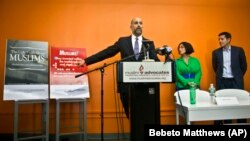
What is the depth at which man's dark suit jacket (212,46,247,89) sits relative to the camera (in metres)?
3.85

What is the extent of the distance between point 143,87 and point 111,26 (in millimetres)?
2067

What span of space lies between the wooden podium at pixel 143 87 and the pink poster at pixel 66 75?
1.51 metres

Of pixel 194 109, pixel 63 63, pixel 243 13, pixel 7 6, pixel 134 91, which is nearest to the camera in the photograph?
pixel 134 91

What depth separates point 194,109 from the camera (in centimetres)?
263

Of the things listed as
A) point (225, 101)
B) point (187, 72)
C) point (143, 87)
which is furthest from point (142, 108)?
point (187, 72)

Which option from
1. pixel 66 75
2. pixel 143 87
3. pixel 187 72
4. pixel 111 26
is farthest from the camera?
pixel 111 26

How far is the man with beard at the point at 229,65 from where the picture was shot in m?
3.85

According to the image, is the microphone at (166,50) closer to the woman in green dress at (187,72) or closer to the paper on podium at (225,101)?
the paper on podium at (225,101)

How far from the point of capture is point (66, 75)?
369 centimetres

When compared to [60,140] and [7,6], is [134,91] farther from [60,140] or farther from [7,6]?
[7,6]

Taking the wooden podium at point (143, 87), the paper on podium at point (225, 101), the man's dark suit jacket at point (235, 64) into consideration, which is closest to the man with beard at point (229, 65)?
the man's dark suit jacket at point (235, 64)

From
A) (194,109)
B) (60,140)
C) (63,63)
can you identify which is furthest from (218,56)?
(60,140)

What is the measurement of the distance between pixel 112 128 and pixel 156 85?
6.51 feet

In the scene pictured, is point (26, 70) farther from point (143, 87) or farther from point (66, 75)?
point (143, 87)
